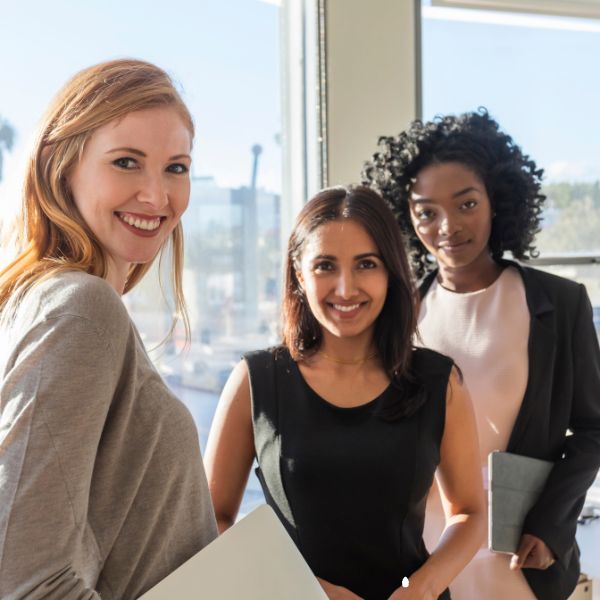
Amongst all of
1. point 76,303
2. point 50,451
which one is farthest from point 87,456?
point 76,303

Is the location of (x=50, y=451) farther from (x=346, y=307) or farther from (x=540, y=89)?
(x=540, y=89)

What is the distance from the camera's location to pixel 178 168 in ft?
3.69

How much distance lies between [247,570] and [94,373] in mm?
293

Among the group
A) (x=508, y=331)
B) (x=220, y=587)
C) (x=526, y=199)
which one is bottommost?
(x=220, y=587)

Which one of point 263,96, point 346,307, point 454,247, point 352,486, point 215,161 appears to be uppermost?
point 263,96

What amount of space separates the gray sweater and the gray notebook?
98cm

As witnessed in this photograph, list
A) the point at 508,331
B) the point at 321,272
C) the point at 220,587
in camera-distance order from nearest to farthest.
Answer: the point at 220,587 < the point at 321,272 < the point at 508,331

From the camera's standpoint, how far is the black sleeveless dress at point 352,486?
149cm

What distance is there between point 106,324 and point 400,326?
87cm

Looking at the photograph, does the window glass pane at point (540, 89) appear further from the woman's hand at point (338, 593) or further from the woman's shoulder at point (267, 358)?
the woman's hand at point (338, 593)

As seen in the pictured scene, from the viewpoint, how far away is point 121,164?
1.04 m

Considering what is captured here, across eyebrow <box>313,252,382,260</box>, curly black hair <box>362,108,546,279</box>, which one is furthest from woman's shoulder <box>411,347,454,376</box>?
curly black hair <box>362,108,546,279</box>

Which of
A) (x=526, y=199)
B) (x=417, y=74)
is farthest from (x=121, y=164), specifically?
(x=417, y=74)

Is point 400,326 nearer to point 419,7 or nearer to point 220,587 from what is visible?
point 220,587
